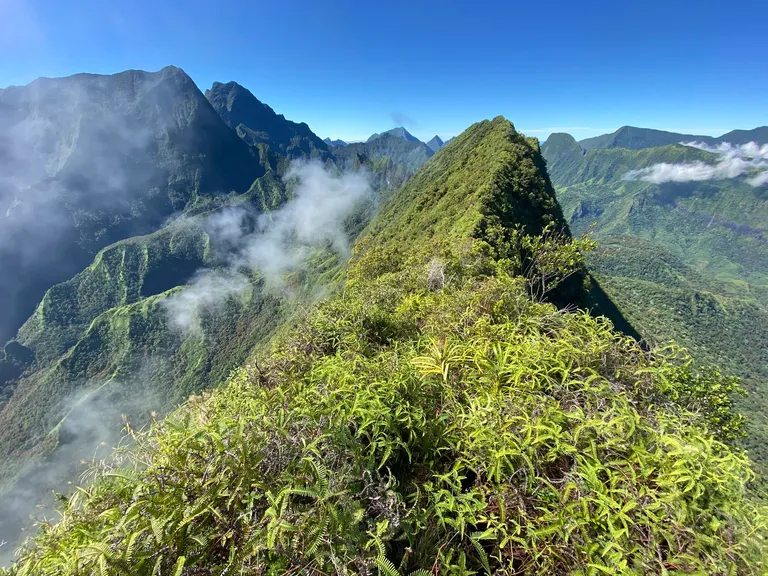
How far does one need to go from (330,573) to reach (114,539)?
1408 millimetres

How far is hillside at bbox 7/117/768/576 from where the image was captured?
7.37 ft

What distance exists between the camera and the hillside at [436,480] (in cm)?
225

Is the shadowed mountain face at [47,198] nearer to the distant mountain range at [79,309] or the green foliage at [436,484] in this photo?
the distant mountain range at [79,309]

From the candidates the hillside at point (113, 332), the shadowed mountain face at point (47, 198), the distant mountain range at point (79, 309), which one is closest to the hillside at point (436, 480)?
the distant mountain range at point (79, 309)

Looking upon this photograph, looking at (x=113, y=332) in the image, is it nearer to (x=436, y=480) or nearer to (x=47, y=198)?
(x=47, y=198)

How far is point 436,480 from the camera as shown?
3105 mm

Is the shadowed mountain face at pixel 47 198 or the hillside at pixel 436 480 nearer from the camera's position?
the hillside at pixel 436 480

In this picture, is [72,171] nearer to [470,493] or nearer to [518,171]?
[518,171]

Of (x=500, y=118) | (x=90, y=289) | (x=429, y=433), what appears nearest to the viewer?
(x=429, y=433)

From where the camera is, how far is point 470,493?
276cm

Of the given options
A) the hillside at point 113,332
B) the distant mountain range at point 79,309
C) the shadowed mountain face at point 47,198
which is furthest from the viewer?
the shadowed mountain face at point 47,198

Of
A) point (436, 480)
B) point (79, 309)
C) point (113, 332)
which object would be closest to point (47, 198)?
point (79, 309)

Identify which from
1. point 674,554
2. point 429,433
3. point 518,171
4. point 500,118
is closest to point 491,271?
point 429,433

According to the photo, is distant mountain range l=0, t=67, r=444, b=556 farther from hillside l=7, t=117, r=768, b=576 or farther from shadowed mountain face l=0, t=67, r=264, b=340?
hillside l=7, t=117, r=768, b=576
